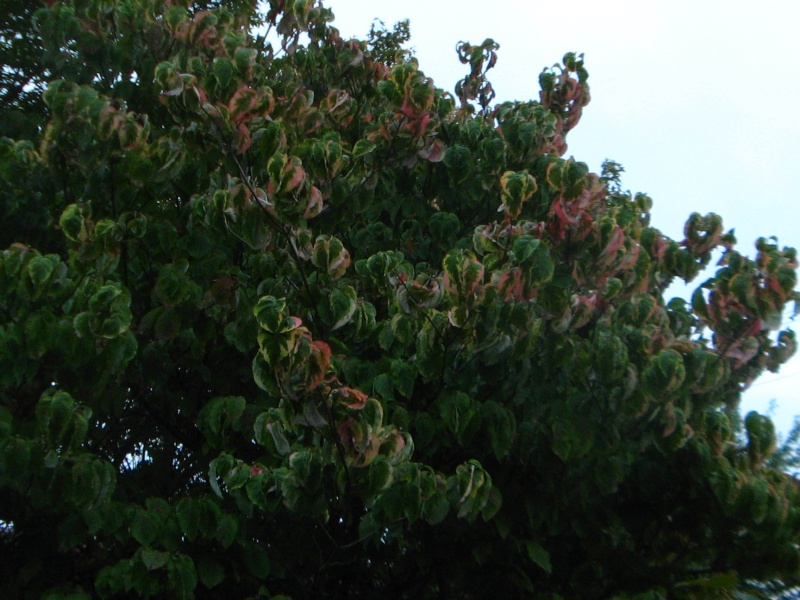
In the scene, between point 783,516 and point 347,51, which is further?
point 347,51

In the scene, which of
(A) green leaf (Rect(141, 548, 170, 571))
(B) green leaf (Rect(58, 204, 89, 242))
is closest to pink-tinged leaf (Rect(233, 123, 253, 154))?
(B) green leaf (Rect(58, 204, 89, 242))

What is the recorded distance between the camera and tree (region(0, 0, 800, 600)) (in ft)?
13.6

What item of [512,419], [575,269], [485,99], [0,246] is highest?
[485,99]

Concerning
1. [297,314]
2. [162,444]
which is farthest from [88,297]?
[162,444]

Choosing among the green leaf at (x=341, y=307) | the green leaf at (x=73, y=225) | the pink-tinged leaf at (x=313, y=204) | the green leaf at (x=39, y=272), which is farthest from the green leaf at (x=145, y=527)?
the pink-tinged leaf at (x=313, y=204)

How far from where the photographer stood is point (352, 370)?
16.3ft

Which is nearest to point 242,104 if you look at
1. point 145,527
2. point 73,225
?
point 73,225

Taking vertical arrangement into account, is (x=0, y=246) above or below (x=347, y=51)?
below

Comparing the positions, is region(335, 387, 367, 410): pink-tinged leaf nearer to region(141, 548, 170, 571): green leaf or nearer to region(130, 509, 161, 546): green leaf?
region(141, 548, 170, 571): green leaf

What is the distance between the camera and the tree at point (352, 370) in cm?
414

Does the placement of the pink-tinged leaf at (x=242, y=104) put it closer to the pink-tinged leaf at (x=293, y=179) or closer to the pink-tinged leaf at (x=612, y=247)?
the pink-tinged leaf at (x=293, y=179)

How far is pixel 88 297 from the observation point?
4.29 m

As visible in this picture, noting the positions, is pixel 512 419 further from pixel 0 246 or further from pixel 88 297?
pixel 0 246

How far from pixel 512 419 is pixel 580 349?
18.2 inches
